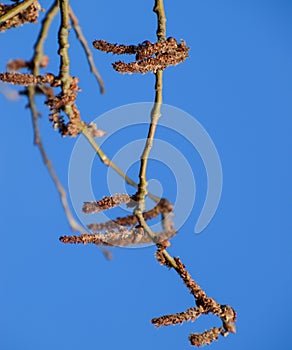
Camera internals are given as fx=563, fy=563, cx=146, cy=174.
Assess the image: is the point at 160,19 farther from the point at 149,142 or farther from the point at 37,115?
the point at 37,115

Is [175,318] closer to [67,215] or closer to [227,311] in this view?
[227,311]

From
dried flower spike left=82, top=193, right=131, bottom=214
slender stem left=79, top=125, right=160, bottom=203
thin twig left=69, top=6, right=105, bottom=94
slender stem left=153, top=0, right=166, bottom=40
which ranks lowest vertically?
dried flower spike left=82, top=193, right=131, bottom=214

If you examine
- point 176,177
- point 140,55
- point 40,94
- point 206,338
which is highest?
point 40,94

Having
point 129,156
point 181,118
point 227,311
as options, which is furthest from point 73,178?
point 227,311

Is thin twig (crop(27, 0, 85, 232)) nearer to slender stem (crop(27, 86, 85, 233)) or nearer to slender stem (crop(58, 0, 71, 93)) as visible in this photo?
slender stem (crop(27, 86, 85, 233))

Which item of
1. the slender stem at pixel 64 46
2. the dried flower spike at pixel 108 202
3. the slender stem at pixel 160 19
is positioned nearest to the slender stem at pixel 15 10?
the slender stem at pixel 64 46

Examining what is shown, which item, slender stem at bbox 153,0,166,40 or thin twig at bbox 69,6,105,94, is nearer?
slender stem at bbox 153,0,166,40

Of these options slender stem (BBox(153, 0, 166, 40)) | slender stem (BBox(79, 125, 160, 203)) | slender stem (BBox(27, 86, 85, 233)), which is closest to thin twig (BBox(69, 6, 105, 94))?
slender stem (BBox(27, 86, 85, 233))
